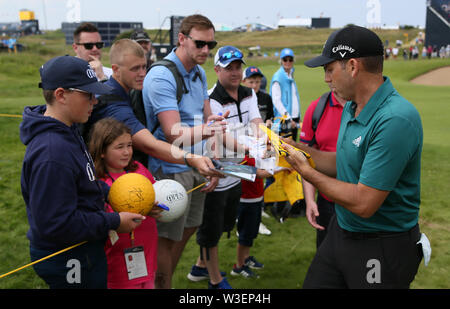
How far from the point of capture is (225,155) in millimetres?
4812

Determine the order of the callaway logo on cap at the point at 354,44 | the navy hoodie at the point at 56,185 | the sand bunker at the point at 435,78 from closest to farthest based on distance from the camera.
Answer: the navy hoodie at the point at 56,185 → the callaway logo on cap at the point at 354,44 → the sand bunker at the point at 435,78

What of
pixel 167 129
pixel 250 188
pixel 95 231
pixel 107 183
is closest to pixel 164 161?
pixel 167 129

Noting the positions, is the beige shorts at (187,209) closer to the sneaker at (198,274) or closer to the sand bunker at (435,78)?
the sneaker at (198,274)

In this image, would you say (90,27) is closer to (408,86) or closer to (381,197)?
(381,197)

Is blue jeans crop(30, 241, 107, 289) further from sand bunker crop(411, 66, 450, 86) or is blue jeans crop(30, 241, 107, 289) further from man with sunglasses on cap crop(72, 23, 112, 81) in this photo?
sand bunker crop(411, 66, 450, 86)

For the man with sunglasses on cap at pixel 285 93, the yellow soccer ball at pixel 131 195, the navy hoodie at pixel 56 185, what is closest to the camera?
the navy hoodie at pixel 56 185

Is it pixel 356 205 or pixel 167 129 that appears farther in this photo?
pixel 167 129

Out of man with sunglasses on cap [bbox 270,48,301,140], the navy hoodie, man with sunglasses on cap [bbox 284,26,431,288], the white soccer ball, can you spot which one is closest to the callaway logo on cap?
man with sunglasses on cap [bbox 284,26,431,288]

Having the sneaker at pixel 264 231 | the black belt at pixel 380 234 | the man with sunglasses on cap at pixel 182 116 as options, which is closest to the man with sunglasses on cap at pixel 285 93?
the sneaker at pixel 264 231

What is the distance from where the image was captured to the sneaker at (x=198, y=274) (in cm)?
498

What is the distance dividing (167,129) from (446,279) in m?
3.82

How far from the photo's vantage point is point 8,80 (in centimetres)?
2602

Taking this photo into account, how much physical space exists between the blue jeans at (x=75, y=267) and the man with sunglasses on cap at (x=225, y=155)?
6.27ft

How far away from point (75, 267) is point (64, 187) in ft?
2.04
